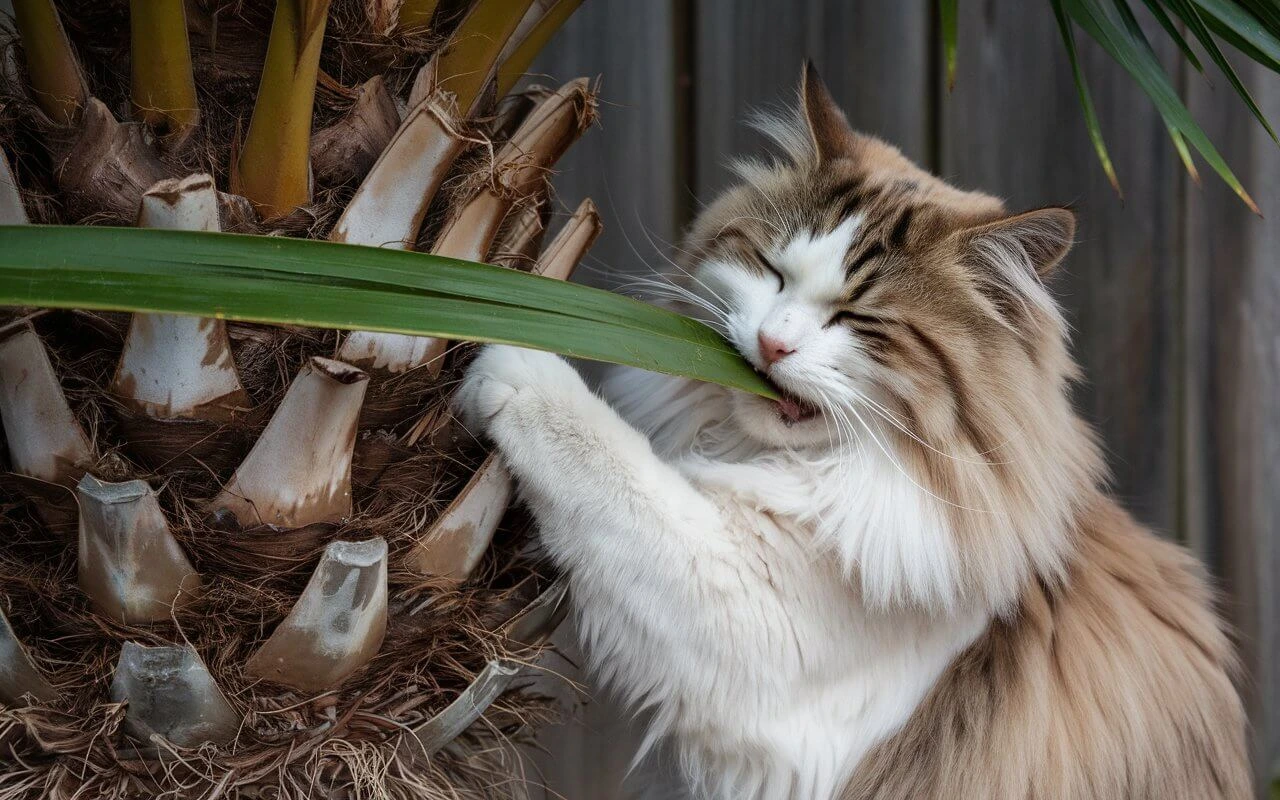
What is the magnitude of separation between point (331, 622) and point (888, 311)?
659 millimetres

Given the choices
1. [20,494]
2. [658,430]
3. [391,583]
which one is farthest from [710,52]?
[20,494]

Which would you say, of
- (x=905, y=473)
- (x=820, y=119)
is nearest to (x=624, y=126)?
(x=820, y=119)

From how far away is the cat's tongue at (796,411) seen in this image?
3.69 feet

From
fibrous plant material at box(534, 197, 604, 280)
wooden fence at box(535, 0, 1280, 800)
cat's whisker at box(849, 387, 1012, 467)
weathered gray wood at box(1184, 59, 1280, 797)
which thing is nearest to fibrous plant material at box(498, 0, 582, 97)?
fibrous plant material at box(534, 197, 604, 280)

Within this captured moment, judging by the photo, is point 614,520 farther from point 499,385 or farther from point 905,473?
point 905,473

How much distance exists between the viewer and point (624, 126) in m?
1.68

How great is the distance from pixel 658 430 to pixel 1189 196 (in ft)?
3.25

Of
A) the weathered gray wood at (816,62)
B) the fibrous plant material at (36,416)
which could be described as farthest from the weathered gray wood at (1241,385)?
the fibrous plant material at (36,416)

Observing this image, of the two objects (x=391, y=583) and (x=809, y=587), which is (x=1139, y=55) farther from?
(x=391, y=583)

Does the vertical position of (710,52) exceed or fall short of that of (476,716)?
it exceeds it

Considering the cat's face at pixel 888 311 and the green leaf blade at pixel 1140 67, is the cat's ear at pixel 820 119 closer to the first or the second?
the cat's face at pixel 888 311

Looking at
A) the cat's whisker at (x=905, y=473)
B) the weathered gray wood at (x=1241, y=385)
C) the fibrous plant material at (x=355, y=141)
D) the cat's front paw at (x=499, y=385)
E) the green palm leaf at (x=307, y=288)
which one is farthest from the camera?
the weathered gray wood at (x=1241, y=385)

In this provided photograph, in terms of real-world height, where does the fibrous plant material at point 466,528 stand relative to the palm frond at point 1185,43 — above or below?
below

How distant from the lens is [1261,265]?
1617 millimetres
